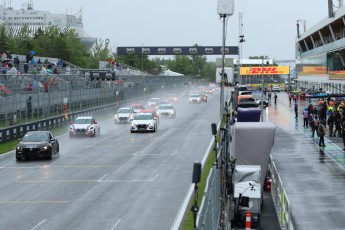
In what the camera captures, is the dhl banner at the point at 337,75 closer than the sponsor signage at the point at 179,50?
Yes

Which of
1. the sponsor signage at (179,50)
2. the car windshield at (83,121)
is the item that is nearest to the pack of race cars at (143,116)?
the car windshield at (83,121)

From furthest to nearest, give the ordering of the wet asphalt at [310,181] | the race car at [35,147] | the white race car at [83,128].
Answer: the white race car at [83,128], the race car at [35,147], the wet asphalt at [310,181]

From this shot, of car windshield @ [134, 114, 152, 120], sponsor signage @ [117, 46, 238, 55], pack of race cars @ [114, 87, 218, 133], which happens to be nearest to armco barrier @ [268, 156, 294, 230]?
pack of race cars @ [114, 87, 218, 133]

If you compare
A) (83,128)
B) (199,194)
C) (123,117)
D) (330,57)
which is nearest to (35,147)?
(83,128)

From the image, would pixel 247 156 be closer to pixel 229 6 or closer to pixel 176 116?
pixel 229 6

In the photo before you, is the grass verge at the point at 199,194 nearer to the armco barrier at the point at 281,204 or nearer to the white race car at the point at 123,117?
the armco barrier at the point at 281,204

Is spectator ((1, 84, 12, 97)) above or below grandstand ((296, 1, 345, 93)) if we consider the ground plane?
below

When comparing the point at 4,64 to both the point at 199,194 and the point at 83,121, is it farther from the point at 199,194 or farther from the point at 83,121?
the point at 199,194

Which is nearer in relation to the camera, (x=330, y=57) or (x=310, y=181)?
(x=310, y=181)

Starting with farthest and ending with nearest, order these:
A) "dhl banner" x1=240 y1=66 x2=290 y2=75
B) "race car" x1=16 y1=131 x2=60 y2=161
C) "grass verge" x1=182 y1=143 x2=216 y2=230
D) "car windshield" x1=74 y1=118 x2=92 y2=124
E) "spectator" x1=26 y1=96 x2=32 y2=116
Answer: "dhl banner" x1=240 y1=66 x2=290 y2=75 → "car windshield" x1=74 y1=118 x2=92 y2=124 → "spectator" x1=26 y1=96 x2=32 y2=116 → "race car" x1=16 y1=131 x2=60 y2=161 → "grass verge" x1=182 y1=143 x2=216 y2=230

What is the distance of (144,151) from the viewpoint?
35750 mm

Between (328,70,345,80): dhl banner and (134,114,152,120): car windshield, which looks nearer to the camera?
(134,114,152,120): car windshield

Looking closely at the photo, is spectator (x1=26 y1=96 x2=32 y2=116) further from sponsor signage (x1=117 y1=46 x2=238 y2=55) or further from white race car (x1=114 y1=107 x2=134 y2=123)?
sponsor signage (x1=117 y1=46 x2=238 y2=55)

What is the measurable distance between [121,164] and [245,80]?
153879 millimetres
